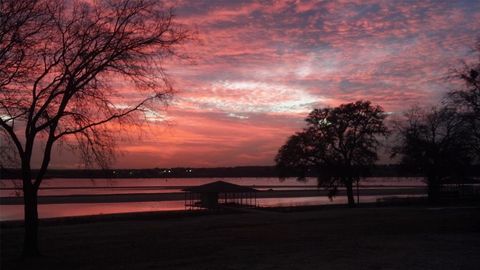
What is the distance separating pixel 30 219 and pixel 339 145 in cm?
4137

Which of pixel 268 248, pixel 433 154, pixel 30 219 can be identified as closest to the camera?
pixel 30 219

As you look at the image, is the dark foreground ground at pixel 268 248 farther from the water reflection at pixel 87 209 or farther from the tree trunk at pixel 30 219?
the water reflection at pixel 87 209

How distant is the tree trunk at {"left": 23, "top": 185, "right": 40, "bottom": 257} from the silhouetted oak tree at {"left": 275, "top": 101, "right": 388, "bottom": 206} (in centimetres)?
3957

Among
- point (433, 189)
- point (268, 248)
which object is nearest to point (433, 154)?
point (433, 189)

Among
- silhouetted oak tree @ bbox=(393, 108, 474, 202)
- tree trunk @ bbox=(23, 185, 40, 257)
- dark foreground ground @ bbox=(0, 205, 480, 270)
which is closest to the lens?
dark foreground ground @ bbox=(0, 205, 480, 270)

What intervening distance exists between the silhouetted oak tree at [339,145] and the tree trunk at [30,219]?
130ft

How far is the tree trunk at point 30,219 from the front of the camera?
1483cm

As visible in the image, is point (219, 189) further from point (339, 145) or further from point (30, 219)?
point (30, 219)

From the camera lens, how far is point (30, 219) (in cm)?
1496

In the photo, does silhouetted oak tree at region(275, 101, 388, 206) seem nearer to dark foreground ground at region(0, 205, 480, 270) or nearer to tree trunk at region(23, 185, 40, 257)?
dark foreground ground at region(0, 205, 480, 270)

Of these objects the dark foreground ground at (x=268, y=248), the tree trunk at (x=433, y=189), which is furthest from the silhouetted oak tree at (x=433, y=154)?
the dark foreground ground at (x=268, y=248)

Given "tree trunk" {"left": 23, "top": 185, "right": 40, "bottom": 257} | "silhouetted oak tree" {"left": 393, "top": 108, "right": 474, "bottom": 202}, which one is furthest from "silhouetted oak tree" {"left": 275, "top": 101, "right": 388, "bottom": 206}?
"tree trunk" {"left": 23, "top": 185, "right": 40, "bottom": 257}

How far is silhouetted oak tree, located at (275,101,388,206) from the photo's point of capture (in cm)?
5209

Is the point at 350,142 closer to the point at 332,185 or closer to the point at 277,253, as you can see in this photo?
the point at 332,185
